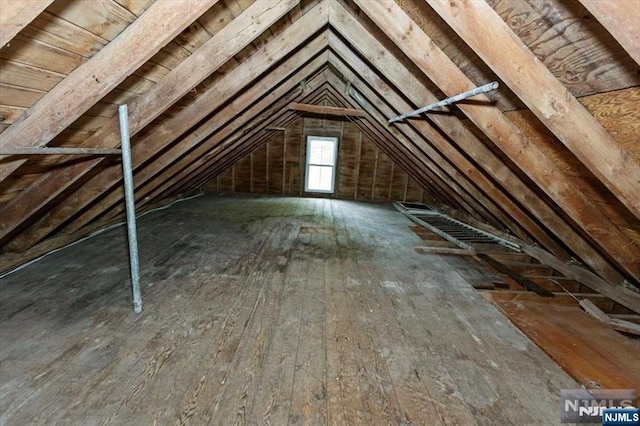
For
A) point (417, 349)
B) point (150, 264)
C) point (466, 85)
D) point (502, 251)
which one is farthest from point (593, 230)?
point (150, 264)

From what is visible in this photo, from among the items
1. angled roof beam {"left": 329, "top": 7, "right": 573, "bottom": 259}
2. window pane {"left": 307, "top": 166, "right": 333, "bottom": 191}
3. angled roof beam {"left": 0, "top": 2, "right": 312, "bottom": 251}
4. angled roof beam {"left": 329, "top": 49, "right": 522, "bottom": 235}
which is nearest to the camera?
angled roof beam {"left": 0, "top": 2, "right": 312, "bottom": 251}

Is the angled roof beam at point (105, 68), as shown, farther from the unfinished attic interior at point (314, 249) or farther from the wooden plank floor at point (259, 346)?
the wooden plank floor at point (259, 346)

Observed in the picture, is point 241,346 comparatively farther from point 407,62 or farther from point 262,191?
point 262,191

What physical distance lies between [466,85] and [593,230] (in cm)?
133

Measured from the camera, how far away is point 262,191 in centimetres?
830

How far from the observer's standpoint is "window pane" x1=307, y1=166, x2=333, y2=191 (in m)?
8.33

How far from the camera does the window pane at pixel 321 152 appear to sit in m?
8.19

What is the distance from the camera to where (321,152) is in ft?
27.1

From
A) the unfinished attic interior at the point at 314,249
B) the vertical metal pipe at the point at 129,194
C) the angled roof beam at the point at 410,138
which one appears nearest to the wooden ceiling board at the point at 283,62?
the unfinished attic interior at the point at 314,249

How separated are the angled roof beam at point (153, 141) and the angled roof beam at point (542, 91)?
50.0 inches

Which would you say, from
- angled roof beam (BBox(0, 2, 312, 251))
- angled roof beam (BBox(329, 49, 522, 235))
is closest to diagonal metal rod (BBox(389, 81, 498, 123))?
angled roof beam (BBox(329, 49, 522, 235))

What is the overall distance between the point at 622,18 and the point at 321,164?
7.37 meters

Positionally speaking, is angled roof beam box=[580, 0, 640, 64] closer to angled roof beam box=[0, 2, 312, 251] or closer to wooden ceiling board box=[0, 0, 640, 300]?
wooden ceiling board box=[0, 0, 640, 300]

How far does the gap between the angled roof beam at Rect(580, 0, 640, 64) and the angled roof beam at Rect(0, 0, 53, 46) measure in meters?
1.81
